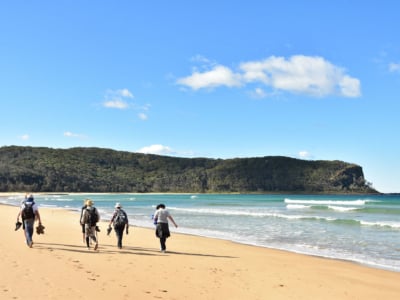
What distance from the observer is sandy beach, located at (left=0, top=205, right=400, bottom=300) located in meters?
8.69

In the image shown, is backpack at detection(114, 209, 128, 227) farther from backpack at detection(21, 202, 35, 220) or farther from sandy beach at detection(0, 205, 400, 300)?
backpack at detection(21, 202, 35, 220)

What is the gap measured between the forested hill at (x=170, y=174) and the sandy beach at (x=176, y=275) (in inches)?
6029

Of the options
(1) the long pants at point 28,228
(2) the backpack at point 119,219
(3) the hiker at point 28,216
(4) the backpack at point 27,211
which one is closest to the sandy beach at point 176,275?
(1) the long pants at point 28,228

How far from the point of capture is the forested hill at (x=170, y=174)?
556ft

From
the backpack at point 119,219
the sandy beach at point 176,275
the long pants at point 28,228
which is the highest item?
the backpack at point 119,219

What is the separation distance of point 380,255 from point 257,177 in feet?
592

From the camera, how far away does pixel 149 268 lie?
36.9 ft

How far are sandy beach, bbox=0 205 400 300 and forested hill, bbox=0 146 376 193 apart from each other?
153148 millimetres

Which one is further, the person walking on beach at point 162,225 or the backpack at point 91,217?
the person walking on beach at point 162,225

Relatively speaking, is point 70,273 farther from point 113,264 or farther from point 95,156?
point 95,156

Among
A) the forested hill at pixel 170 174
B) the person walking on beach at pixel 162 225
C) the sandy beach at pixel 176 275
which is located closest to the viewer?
the sandy beach at pixel 176 275

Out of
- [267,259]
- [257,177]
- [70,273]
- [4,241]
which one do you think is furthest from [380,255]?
[257,177]

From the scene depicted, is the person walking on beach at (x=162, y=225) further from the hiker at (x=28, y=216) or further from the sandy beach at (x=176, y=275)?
the hiker at (x=28, y=216)

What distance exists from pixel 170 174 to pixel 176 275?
18247 centimetres
